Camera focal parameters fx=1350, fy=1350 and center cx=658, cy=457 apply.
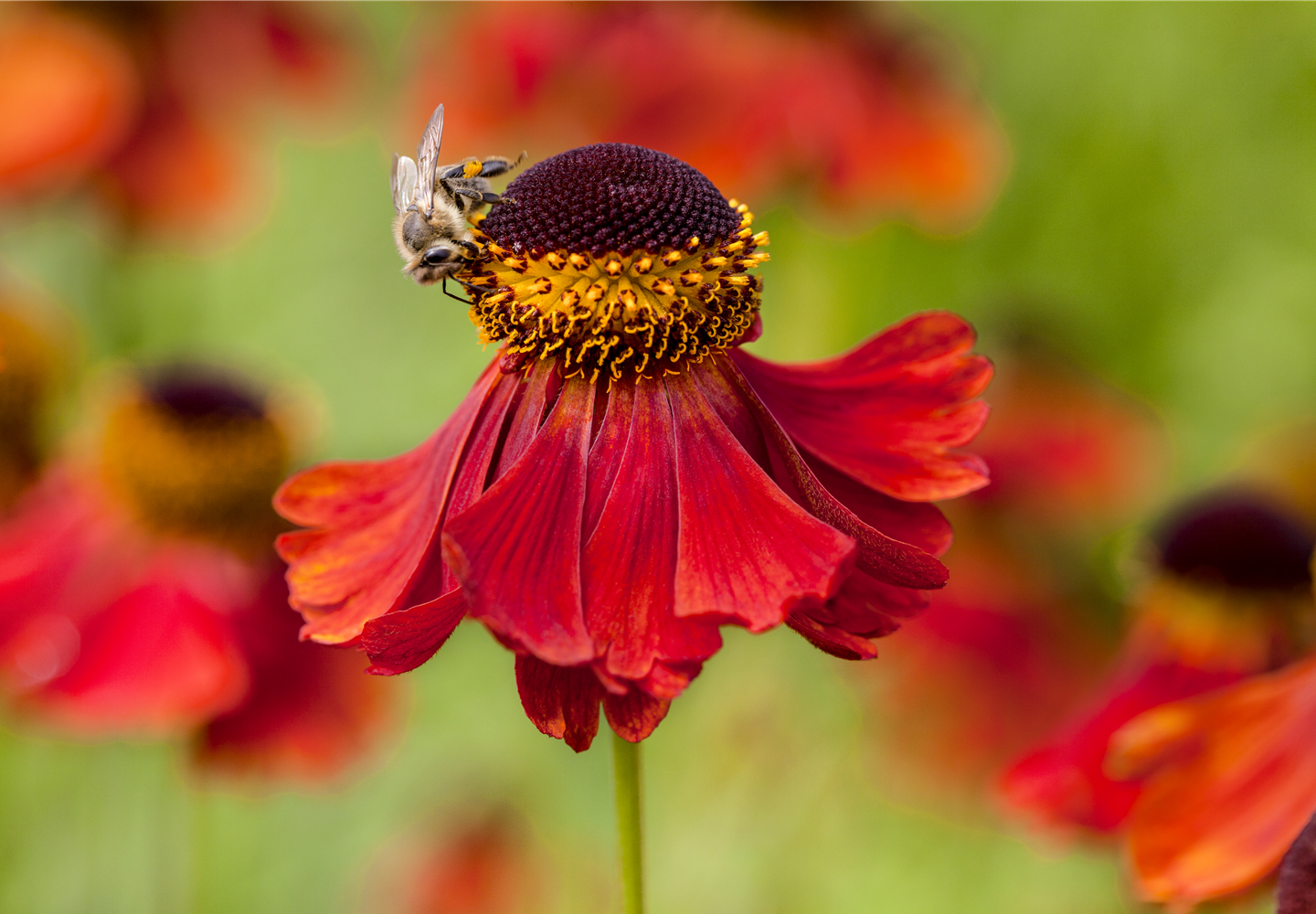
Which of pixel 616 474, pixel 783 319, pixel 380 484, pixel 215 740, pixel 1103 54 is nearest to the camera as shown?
pixel 616 474

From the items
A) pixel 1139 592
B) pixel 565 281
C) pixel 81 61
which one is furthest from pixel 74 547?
pixel 1139 592

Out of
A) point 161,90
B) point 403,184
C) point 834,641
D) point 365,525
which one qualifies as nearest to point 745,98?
point 161,90

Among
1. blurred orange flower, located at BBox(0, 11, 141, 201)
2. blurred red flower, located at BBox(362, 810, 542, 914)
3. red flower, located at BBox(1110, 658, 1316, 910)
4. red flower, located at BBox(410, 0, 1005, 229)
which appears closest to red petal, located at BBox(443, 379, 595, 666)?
red flower, located at BBox(1110, 658, 1316, 910)

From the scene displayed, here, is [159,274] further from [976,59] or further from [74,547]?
[976,59]

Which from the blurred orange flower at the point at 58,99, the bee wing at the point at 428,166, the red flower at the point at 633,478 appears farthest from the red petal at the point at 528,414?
the blurred orange flower at the point at 58,99

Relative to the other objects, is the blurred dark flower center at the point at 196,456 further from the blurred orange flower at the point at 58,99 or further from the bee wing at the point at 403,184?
the bee wing at the point at 403,184

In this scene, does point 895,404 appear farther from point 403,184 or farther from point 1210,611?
point 1210,611

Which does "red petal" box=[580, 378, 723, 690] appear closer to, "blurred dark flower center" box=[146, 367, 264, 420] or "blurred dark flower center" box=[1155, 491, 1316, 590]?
"blurred dark flower center" box=[1155, 491, 1316, 590]
